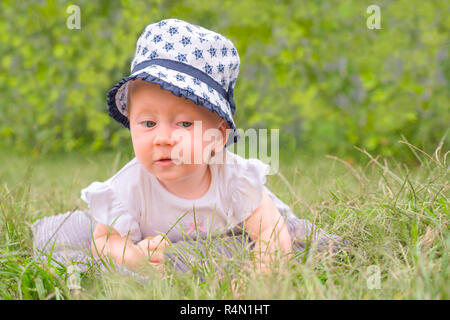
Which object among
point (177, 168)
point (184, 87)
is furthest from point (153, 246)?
point (184, 87)

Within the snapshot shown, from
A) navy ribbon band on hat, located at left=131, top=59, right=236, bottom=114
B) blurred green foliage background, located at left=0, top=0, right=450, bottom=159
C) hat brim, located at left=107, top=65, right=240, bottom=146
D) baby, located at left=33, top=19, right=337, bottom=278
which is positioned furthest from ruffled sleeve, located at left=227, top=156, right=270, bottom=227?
blurred green foliage background, located at left=0, top=0, right=450, bottom=159

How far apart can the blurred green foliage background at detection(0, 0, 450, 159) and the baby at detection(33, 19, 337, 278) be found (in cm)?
187

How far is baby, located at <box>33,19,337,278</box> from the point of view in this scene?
1.58 m

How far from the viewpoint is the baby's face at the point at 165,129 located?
158cm

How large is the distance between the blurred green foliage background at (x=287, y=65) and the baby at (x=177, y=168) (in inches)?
73.5

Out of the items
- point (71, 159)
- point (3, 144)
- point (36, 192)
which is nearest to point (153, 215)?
point (36, 192)

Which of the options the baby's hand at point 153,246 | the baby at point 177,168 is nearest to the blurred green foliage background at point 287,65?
the baby at point 177,168

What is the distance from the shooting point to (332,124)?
4062 millimetres

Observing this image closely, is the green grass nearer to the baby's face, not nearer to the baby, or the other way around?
the baby

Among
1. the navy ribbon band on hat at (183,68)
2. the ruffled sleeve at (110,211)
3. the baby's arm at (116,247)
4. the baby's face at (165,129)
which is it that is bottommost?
the baby's arm at (116,247)

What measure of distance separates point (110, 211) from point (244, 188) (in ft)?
1.54

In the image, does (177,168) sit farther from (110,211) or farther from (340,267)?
(340,267)

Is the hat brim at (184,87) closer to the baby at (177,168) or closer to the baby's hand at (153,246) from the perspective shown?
the baby at (177,168)

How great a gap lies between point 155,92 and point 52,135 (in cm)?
339
